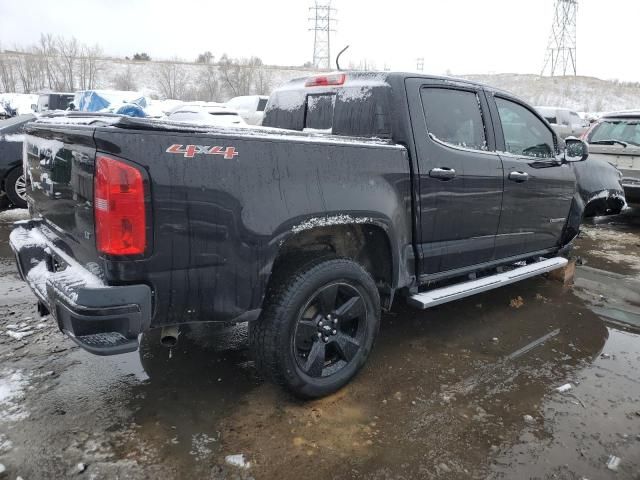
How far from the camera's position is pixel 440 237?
354cm

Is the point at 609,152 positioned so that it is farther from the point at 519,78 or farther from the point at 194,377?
the point at 519,78

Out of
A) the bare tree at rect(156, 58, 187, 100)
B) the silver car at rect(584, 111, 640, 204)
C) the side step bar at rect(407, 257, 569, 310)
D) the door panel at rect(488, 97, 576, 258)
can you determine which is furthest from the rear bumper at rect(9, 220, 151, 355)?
the bare tree at rect(156, 58, 187, 100)

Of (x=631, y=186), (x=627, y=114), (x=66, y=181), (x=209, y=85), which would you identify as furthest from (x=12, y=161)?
(x=209, y=85)

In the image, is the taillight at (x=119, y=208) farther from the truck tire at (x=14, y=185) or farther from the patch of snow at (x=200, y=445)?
the truck tire at (x=14, y=185)

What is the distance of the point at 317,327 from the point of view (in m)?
2.89

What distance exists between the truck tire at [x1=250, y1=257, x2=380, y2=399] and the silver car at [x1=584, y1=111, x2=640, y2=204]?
6.41 m

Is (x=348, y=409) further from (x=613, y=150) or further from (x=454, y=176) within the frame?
(x=613, y=150)

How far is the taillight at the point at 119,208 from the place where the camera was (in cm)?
213

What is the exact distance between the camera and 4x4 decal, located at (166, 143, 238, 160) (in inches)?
87.7

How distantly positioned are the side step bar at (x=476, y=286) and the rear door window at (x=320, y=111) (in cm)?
142

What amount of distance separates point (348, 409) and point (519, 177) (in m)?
2.39

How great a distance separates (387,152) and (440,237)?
2.69ft

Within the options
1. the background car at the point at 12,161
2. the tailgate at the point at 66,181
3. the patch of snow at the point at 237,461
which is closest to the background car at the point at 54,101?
the background car at the point at 12,161

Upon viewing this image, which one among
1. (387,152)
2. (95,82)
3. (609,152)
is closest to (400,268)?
(387,152)
